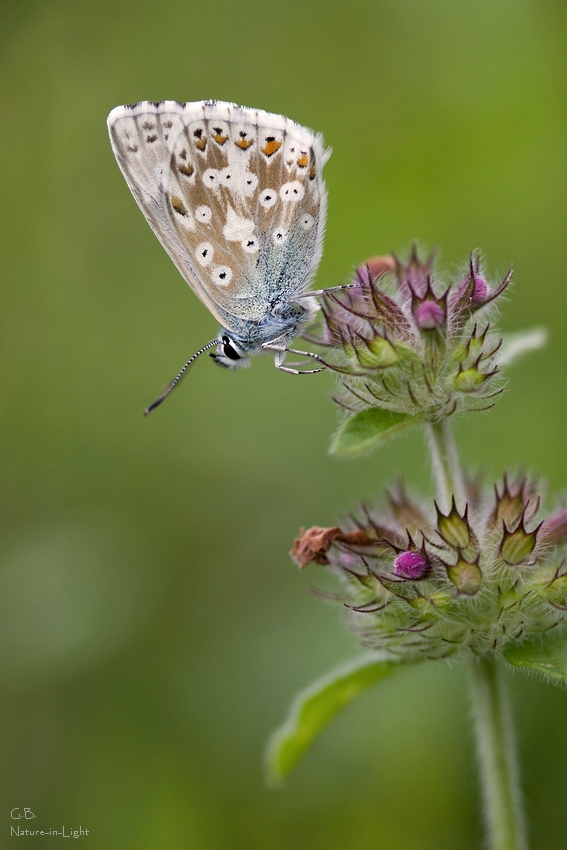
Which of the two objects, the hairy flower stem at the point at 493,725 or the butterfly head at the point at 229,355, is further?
the butterfly head at the point at 229,355

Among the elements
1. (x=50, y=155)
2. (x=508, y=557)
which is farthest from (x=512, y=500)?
(x=50, y=155)

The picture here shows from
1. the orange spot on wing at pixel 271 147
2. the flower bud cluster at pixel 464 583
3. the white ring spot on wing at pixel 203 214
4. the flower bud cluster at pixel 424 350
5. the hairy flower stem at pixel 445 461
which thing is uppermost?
the orange spot on wing at pixel 271 147

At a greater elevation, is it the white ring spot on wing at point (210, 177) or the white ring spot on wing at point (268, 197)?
the white ring spot on wing at point (210, 177)

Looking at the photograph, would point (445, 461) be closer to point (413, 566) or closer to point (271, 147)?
point (413, 566)

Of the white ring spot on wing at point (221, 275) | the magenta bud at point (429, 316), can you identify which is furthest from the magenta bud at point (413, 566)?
the white ring spot on wing at point (221, 275)

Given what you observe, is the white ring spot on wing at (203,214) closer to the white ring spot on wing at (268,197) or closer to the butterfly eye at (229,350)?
the white ring spot on wing at (268,197)

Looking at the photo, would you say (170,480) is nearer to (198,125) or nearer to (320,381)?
(320,381)

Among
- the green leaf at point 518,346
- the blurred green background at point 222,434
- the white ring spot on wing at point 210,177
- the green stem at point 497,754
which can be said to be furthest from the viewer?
the blurred green background at point 222,434
